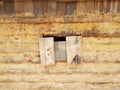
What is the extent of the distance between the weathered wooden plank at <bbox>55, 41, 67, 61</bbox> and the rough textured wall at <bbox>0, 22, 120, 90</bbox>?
8 centimetres

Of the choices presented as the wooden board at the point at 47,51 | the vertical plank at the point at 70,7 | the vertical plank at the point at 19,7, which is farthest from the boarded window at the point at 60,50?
the vertical plank at the point at 19,7

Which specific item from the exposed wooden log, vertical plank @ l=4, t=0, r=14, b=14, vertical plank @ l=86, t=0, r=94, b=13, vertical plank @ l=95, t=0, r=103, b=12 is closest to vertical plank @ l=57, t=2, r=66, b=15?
the exposed wooden log

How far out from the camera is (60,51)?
2.50 metres

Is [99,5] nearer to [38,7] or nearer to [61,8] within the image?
[61,8]

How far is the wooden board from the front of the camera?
2.44 metres

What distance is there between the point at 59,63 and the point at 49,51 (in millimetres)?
210

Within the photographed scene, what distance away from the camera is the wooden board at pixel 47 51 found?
2439 mm

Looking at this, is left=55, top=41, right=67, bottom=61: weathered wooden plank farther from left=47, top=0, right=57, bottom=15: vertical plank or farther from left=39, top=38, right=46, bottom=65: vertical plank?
left=47, top=0, right=57, bottom=15: vertical plank

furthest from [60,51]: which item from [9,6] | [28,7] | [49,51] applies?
[9,6]

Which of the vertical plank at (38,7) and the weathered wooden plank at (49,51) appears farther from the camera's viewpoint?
the weathered wooden plank at (49,51)

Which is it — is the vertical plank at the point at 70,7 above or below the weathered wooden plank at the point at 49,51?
above

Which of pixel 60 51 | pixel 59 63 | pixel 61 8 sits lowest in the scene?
pixel 59 63

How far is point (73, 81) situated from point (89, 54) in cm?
43

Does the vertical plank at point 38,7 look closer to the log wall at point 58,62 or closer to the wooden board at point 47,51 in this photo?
the log wall at point 58,62
